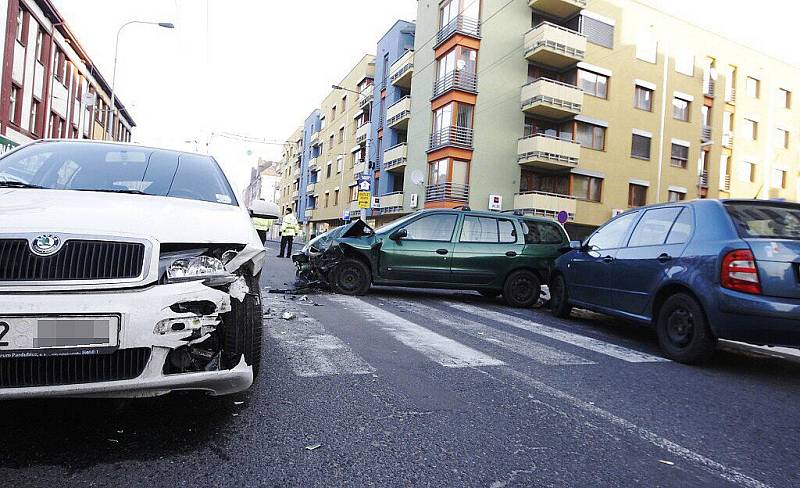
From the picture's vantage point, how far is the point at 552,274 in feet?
24.3

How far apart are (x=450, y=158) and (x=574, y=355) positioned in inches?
882

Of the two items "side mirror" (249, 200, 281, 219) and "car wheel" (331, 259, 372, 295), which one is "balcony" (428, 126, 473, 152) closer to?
"car wheel" (331, 259, 372, 295)

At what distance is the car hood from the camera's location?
223 cm

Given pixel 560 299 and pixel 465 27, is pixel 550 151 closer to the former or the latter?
pixel 465 27

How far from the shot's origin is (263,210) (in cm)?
442

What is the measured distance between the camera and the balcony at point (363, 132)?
38.6 meters

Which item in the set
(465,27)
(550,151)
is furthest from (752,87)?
(465,27)

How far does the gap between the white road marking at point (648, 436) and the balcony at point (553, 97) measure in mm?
24289

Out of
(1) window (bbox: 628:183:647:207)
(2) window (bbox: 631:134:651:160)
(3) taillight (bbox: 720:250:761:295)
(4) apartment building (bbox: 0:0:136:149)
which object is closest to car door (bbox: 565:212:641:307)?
(3) taillight (bbox: 720:250:761:295)

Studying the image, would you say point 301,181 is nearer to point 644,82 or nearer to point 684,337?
point 644,82

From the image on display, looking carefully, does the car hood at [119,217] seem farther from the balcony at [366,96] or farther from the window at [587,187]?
the balcony at [366,96]

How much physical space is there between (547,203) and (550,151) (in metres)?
2.69

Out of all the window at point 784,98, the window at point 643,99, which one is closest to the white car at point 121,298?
the window at point 643,99

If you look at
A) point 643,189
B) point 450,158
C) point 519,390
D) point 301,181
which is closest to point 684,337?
point 519,390
